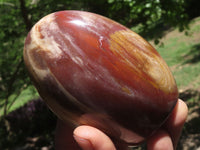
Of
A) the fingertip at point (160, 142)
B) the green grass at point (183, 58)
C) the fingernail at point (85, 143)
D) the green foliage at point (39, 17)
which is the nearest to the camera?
the fingernail at point (85, 143)

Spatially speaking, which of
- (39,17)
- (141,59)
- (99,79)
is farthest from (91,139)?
(39,17)

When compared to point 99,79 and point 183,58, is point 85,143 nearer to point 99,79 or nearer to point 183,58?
point 99,79

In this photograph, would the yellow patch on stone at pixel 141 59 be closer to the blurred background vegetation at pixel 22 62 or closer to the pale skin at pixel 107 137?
the pale skin at pixel 107 137

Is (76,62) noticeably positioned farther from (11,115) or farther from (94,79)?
(11,115)

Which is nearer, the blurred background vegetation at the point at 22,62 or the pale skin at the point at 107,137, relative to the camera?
the pale skin at the point at 107,137

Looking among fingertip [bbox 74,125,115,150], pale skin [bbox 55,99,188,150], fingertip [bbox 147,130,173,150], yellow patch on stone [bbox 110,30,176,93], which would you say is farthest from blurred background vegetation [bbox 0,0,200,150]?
fingertip [bbox 74,125,115,150]

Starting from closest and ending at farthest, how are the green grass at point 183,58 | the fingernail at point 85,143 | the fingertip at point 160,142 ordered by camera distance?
1. the fingernail at point 85,143
2. the fingertip at point 160,142
3. the green grass at point 183,58

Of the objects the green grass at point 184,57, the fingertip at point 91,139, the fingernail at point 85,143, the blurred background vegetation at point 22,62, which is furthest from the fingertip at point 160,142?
the green grass at point 184,57

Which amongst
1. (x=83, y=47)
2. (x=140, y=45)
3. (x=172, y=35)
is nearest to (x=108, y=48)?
(x=83, y=47)
